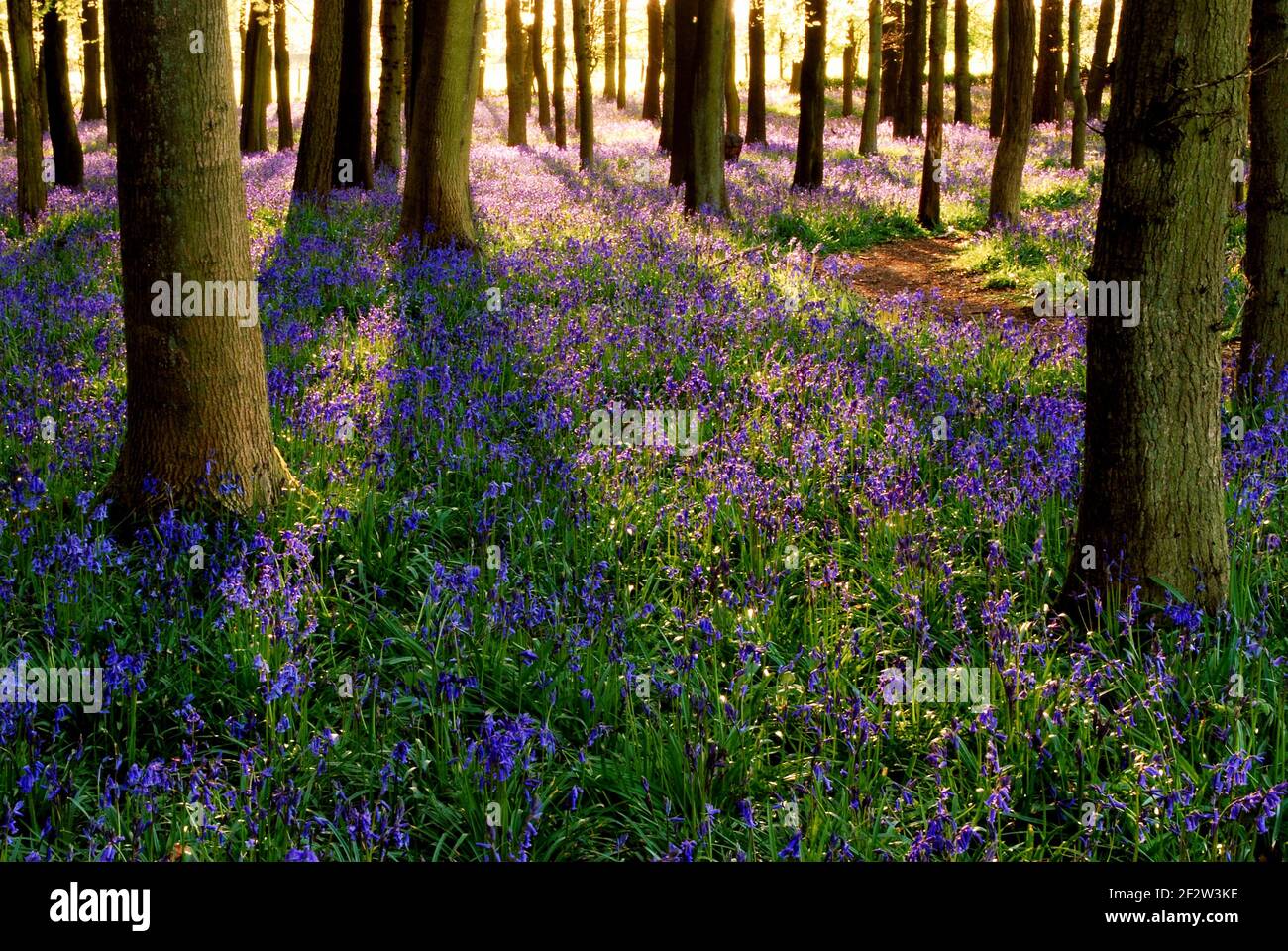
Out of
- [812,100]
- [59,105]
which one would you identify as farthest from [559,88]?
[59,105]

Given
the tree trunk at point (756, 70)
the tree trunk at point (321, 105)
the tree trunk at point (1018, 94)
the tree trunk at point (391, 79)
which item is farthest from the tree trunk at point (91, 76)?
the tree trunk at point (1018, 94)

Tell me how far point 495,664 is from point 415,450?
7.29 ft

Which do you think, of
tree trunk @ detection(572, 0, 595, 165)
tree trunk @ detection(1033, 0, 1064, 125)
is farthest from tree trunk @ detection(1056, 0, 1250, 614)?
tree trunk @ detection(1033, 0, 1064, 125)

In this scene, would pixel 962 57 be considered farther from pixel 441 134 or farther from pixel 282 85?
pixel 441 134

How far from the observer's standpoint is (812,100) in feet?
58.9

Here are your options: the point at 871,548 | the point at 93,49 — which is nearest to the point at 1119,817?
the point at 871,548

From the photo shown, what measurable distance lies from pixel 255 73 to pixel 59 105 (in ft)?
22.4

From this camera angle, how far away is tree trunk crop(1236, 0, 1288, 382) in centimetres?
698

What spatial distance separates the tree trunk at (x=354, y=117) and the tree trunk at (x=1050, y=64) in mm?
19225

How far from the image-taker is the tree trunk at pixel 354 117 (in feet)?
57.3

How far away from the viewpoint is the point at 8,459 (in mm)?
5504

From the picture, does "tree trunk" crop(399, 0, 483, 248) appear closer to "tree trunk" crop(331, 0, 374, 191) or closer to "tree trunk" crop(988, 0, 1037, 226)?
"tree trunk" crop(331, 0, 374, 191)

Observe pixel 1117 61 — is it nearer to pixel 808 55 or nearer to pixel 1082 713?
pixel 1082 713

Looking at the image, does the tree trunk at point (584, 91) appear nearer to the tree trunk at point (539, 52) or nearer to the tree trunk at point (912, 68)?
the tree trunk at point (539, 52)
